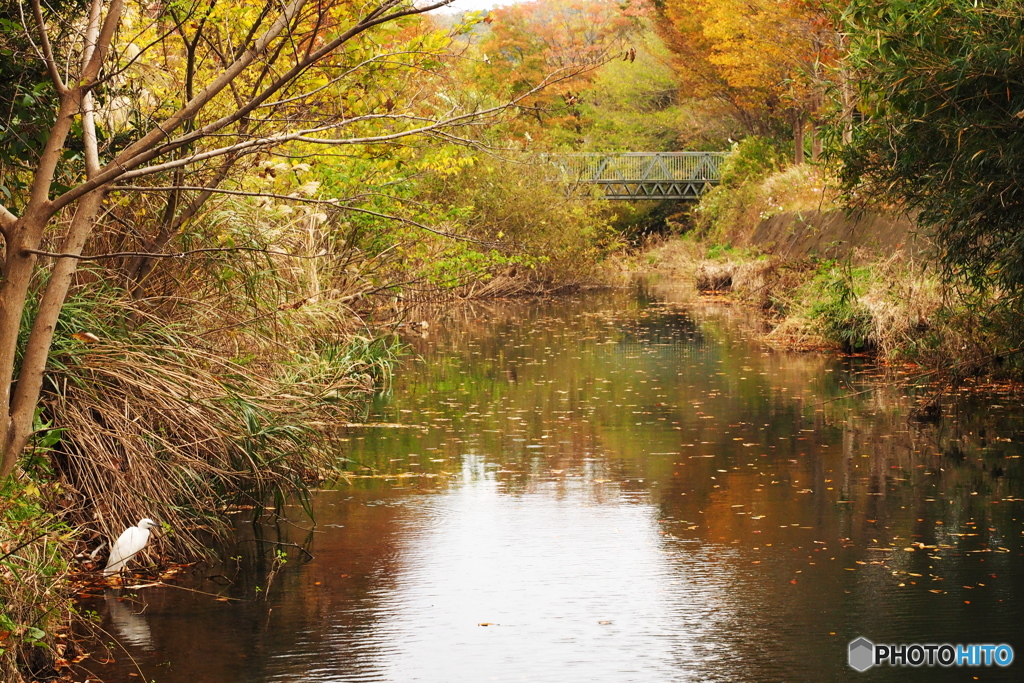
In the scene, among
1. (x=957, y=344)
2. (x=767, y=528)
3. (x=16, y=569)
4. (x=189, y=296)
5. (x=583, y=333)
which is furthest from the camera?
(x=583, y=333)

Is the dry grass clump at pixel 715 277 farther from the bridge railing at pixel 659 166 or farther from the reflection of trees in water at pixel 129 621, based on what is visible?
the reflection of trees in water at pixel 129 621

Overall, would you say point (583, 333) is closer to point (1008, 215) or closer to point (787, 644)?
point (1008, 215)

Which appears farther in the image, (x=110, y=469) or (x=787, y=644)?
(x=110, y=469)

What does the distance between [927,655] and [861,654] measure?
1.17 ft

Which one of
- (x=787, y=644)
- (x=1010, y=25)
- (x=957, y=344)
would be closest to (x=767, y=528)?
(x=787, y=644)

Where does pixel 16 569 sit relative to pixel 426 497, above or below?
above

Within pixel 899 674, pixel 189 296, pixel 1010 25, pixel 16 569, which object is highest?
pixel 1010 25

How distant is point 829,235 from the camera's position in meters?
28.0

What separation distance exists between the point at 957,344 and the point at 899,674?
30.0 ft

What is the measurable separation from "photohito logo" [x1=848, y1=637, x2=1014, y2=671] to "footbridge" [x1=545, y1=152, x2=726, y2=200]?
48295 mm

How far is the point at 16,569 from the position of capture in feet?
18.8

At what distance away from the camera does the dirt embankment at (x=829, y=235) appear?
76.6ft

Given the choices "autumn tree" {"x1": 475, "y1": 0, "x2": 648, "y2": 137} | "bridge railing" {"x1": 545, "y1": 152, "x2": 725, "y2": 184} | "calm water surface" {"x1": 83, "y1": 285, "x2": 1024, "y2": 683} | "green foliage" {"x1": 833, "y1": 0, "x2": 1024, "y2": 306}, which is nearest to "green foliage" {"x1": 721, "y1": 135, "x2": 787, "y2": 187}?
"bridge railing" {"x1": 545, "y1": 152, "x2": 725, "y2": 184}

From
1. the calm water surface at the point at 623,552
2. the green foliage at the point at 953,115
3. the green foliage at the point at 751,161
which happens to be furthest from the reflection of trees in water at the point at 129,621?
the green foliage at the point at 751,161
